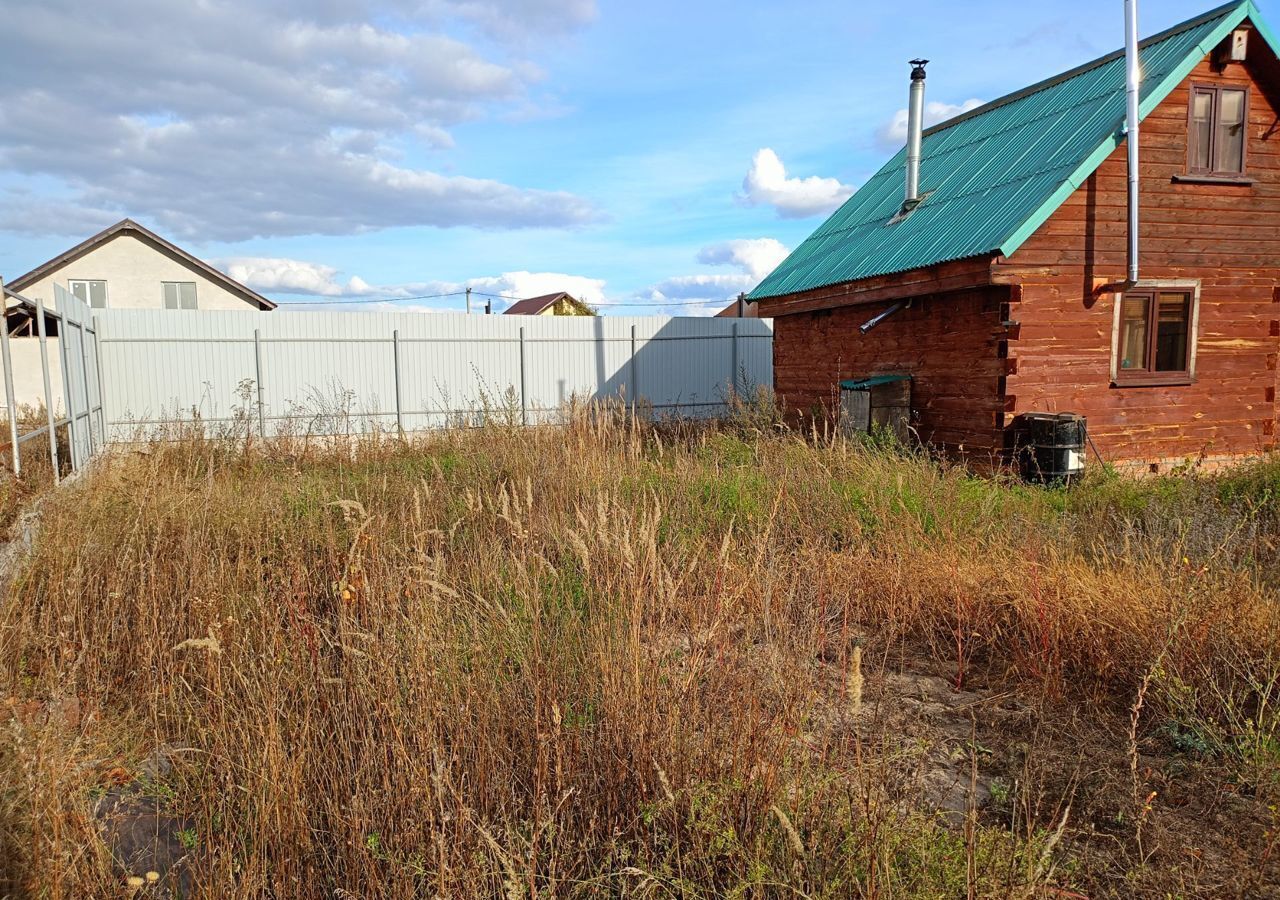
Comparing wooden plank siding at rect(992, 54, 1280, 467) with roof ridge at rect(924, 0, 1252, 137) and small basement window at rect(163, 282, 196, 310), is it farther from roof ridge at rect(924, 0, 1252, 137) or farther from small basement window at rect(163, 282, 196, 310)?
small basement window at rect(163, 282, 196, 310)

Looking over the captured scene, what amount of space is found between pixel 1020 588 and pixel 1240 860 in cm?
203

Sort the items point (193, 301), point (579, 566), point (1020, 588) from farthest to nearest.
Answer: point (193, 301) < point (1020, 588) < point (579, 566)

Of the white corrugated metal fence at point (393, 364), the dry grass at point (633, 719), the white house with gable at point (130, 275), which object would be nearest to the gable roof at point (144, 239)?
the white house with gable at point (130, 275)

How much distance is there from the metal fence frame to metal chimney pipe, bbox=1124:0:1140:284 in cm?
1158

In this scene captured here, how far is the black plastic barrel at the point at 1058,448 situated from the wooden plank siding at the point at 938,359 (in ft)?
2.07

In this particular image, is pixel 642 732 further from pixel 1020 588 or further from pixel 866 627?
pixel 1020 588

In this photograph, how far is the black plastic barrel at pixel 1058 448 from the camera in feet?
27.5

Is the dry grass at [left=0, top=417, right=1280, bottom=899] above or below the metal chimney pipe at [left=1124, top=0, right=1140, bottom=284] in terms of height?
below

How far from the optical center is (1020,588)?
445 cm

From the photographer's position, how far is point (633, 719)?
2.52m

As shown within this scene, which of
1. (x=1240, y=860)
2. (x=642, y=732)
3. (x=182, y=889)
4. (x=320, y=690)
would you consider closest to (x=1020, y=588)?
(x=1240, y=860)

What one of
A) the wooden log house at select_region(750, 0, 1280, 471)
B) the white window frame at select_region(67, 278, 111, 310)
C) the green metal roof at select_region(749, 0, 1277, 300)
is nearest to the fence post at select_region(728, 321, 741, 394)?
the green metal roof at select_region(749, 0, 1277, 300)

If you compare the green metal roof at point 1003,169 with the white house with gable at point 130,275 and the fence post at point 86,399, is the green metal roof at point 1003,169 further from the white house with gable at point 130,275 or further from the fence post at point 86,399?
the white house with gable at point 130,275

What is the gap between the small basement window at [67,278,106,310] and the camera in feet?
89.5
